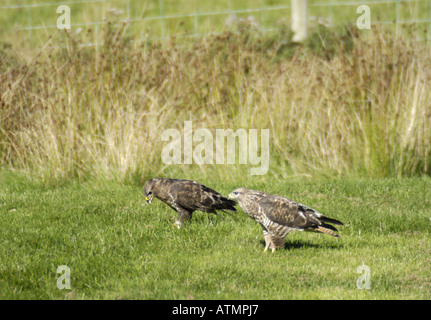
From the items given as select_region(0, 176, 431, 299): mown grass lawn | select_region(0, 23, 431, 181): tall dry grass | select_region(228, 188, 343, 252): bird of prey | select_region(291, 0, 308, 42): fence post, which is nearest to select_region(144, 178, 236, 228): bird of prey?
select_region(0, 176, 431, 299): mown grass lawn

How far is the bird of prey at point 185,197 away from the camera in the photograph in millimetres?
6020

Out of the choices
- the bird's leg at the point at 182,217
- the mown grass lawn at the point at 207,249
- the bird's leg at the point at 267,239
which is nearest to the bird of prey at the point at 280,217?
the bird's leg at the point at 267,239

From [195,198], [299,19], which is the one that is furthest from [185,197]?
[299,19]

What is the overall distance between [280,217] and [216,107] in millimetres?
4421

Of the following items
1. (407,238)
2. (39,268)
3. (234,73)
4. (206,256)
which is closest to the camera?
(39,268)

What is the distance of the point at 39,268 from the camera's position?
493 cm

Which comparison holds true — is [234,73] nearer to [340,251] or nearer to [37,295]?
[340,251]

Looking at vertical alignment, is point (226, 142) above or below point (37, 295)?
above

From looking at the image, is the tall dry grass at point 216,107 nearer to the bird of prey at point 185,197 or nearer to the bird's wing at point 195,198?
the bird of prey at point 185,197

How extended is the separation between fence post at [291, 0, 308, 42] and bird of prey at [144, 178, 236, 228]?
6.42 meters

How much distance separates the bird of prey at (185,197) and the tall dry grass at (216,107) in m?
2.17

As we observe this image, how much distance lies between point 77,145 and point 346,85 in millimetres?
4237

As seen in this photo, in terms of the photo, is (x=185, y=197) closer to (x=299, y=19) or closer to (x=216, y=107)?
(x=216, y=107)

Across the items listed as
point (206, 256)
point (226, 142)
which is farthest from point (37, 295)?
point (226, 142)
